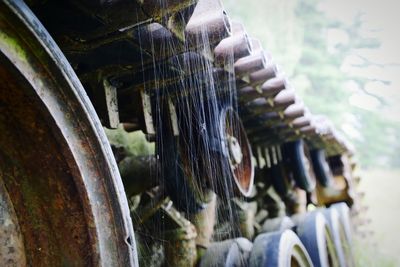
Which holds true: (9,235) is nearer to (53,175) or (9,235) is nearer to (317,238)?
(53,175)

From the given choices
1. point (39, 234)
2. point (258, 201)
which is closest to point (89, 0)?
point (39, 234)

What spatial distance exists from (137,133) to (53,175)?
2596 mm

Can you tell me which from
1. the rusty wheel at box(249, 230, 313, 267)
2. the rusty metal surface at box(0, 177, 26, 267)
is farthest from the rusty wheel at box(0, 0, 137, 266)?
the rusty wheel at box(249, 230, 313, 267)

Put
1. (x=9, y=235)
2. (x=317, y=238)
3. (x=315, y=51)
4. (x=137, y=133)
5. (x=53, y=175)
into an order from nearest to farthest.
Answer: (x=53, y=175) → (x=9, y=235) → (x=317, y=238) → (x=137, y=133) → (x=315, y=51)

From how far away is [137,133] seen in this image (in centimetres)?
393

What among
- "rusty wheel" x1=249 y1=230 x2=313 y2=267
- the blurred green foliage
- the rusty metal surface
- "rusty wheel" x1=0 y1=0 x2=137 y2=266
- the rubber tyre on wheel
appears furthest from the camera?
the blurred green foliage

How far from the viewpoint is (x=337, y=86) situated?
18.5 m

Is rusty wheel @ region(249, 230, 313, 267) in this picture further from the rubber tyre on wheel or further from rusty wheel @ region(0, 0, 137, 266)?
rusty wheel @ region(0, 0, 137, 266)

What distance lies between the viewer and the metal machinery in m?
1.28

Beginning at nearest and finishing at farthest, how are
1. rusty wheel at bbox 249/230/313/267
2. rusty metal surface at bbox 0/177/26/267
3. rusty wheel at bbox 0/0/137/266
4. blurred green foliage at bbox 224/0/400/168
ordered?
rusty wheel at bbox 0/0/137/266 → rusty metal surface at bbox 0/177/26/267 → rusty wheel at bbox 249/230/313/267 → blurred green foliage at bbox 224/0/400/168

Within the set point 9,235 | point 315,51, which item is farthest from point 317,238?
point 315,51

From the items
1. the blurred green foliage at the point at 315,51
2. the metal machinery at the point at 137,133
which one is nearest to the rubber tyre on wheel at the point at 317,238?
the metal machinery at the point at 137,133

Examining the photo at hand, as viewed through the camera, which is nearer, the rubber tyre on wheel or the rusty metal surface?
the rusty metal surface

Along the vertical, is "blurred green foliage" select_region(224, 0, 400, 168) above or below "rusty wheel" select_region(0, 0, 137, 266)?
above
